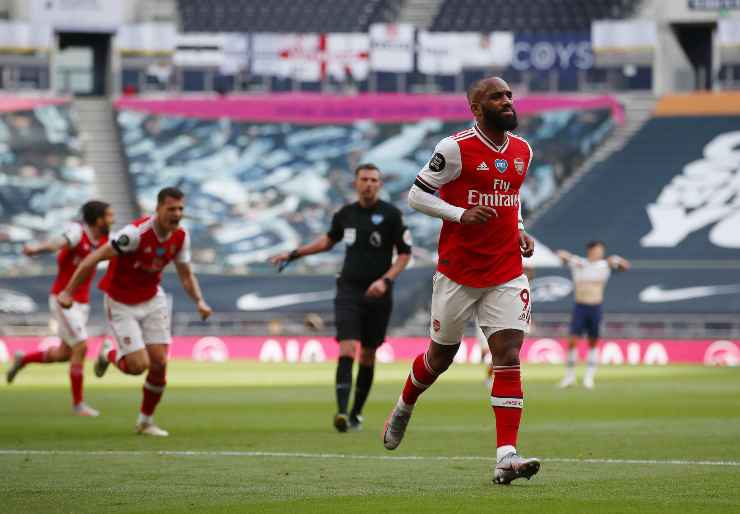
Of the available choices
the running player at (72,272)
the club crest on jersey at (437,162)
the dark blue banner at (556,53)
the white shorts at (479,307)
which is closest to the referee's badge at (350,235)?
the running player at (72,272)

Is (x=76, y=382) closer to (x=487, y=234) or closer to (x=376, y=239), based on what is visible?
(x=376, y=239)

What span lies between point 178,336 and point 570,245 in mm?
13072

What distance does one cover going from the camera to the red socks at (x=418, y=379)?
421 inches

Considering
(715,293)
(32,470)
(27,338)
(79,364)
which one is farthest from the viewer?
(715,293)

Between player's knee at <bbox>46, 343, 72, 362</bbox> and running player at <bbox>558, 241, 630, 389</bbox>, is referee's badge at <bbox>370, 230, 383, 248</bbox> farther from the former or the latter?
running player at <bbox>558, 241, 630, 389</bbox>

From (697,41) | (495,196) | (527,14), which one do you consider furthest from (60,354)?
(697,41)

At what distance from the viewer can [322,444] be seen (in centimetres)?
1346

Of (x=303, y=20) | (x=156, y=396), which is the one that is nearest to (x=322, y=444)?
(x=156, y=396)

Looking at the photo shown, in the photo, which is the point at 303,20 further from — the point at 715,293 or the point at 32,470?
the point at 32,470

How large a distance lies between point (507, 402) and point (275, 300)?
114ft

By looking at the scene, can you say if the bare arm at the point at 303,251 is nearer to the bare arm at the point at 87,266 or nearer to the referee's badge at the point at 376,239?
the referee's badge at the point at 376,239

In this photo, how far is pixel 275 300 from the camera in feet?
146

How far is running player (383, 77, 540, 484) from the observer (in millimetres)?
9930

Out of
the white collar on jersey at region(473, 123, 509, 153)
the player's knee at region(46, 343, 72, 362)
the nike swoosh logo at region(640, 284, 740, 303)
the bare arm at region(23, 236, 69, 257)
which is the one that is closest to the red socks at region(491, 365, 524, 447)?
the white collar on jersey at region(473, 123, 509, 153)
